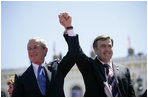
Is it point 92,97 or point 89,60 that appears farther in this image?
point 89,60

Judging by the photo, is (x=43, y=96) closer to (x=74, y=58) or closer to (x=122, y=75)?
(x=74, y=58)

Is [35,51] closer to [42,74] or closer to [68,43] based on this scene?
[42,74]

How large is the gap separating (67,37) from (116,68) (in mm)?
687

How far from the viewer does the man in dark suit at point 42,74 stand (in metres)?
4.34

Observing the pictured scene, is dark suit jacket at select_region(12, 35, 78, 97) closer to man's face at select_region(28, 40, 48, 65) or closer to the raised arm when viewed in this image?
the raised arm

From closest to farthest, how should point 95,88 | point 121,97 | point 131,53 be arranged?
1. point 121,97
2. point 95,88
3. point 131,53

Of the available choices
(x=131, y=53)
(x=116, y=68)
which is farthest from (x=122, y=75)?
(x=131, y=53)

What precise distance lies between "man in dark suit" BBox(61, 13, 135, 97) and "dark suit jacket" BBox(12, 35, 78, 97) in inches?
3.5

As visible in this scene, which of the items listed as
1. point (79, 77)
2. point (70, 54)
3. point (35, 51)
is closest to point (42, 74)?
point (35, 51)

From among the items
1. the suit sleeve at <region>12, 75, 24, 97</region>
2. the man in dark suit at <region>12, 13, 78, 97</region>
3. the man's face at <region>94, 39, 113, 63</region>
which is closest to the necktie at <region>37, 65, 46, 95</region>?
the man in dark suit at <region>12, 13, 78, 97</region>

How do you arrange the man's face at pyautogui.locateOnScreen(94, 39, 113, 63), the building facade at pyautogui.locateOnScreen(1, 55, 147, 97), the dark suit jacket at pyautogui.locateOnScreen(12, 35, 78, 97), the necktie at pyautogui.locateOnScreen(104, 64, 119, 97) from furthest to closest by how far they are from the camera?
the building facade at pyautogui.locateOnScreen(1, 55, 147, 97)
the man's face at pyautogui.locateOnScreen(94, 39, 113, 63)
the necktie at pyautogui.locateOnScreen(104, 64, 119, 97)
the dark suit jacket at pyautogui.locateOnScreen(12, 35, 78, 97)

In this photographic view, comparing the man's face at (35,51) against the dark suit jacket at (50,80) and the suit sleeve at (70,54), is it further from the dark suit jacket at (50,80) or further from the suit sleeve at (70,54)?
the suit sleeve at (70,54)

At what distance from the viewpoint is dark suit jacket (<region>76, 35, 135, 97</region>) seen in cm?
447

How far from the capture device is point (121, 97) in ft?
13.8
